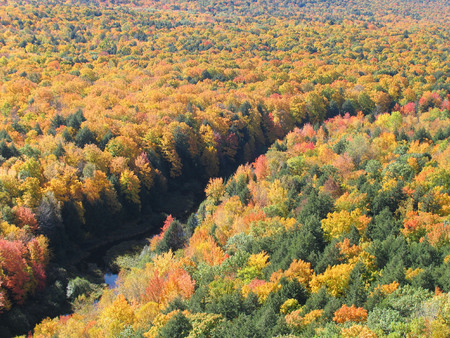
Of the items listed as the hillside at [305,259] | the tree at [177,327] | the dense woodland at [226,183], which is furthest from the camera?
the dense woodland at [226,183]

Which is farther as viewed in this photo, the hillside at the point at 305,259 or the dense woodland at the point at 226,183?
the dense woodland at the point at 226,183

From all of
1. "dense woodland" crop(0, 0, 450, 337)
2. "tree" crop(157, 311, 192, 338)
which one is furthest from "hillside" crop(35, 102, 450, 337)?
"dense woodland" crop(0, 0, 450, 337)

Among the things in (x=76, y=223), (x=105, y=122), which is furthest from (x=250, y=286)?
(x=105, y=122)

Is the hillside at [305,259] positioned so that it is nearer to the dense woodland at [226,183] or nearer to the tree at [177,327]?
the tree at [177,327]

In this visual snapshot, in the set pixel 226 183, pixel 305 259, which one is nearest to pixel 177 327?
pixel 305 259

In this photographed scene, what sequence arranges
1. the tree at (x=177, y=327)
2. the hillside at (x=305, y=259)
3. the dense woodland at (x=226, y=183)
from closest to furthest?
1. the hillside at (x=305, y=259)
2. the tree at (x=177, y=327)
3. the dense woodland at (x=226, y=183)

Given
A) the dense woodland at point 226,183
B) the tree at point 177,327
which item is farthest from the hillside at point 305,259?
the dense woodland at point 226,183

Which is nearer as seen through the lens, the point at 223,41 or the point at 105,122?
the point at 105,122

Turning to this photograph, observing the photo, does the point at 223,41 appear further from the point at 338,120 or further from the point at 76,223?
the point at 76,223

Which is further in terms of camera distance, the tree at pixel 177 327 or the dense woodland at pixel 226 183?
the dense woodland at pixel 226 183
